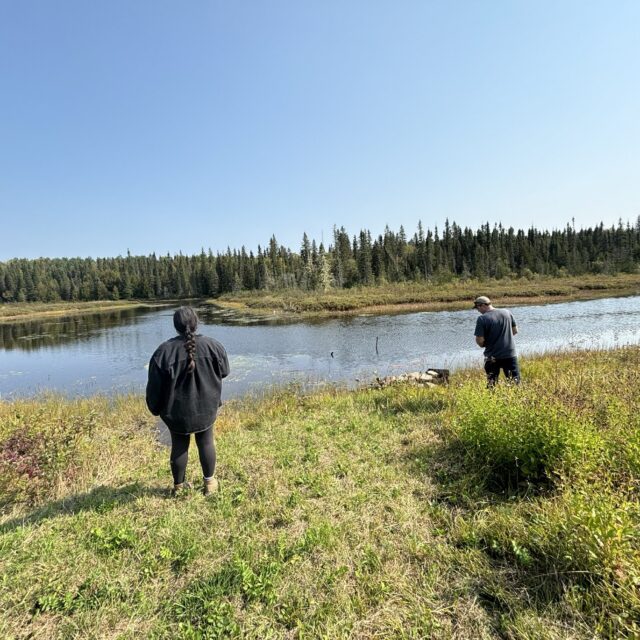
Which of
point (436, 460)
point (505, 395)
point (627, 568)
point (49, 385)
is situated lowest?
point (49, 385)

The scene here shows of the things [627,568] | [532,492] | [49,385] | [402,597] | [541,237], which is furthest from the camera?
[541,237]

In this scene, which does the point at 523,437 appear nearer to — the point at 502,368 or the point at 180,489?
the point at 502,368

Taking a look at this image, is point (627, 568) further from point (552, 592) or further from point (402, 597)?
point (402, 597)

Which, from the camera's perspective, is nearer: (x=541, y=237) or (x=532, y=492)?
(x=532, y=492)

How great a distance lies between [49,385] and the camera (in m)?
17.1

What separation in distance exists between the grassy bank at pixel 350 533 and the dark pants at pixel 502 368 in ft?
3.66

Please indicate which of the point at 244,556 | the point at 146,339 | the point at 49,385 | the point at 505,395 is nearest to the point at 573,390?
the point at 505,395

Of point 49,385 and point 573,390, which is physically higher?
point 573,390

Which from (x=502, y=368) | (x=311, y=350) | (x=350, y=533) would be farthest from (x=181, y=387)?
(x=311, y=350)

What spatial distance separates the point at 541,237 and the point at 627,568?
109 meters

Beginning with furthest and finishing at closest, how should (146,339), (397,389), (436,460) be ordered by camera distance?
(146,339) → (397,389) → (436,460)

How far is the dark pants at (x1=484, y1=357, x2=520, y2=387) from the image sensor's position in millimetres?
7005

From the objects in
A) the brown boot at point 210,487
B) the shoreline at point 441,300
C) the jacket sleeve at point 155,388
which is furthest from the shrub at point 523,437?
the shoreline at point 441,300

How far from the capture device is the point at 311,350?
22.1 m
